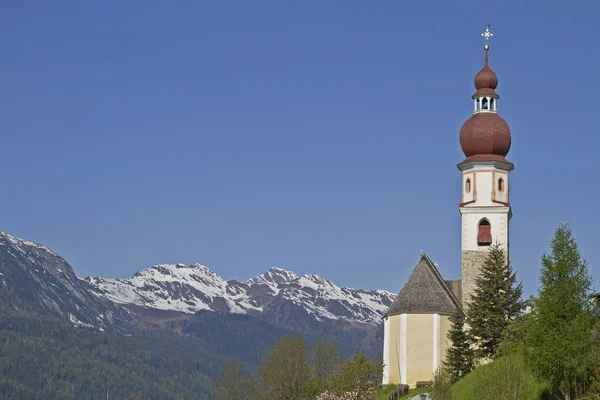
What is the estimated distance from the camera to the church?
81.9 m

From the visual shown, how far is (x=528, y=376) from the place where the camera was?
189ft

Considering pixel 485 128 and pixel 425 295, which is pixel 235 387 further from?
pixel 485 128

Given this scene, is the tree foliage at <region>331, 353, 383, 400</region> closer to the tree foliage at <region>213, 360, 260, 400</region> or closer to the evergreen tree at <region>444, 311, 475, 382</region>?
the evergreen tree at <region>444, 311, 475, 382</region>

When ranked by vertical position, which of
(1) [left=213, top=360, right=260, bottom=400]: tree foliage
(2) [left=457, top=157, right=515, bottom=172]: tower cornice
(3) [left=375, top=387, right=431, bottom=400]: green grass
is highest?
(2) [left=457, top=157, right=515, bottom=172]: tower cornice

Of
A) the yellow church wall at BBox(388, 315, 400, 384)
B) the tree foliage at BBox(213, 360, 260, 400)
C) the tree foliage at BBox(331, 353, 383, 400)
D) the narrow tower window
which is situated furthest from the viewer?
the tree foliage at BBox(213, 360, 260, 400)

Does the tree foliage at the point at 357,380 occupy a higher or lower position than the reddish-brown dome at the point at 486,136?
lower

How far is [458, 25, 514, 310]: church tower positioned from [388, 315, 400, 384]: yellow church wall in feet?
18.2

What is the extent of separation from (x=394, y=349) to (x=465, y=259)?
28.8ft

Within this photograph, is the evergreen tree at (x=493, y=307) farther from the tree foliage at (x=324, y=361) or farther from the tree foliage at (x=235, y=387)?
the tree foliage at (x=235, y=387)

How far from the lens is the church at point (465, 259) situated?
269 ft

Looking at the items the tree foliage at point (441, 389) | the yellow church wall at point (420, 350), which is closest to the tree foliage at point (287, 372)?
the yellow church wall at point (420, 350)

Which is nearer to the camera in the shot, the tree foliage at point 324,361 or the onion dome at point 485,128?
the onion dome at point 485,128

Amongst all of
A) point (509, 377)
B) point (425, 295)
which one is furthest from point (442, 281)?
point (509, 377)

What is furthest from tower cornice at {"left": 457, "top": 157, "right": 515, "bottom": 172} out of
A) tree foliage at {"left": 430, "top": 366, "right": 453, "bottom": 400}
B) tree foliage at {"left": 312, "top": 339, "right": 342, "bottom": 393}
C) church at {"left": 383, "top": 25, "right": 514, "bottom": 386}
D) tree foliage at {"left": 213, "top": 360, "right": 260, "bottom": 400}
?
tree foliage at {"left": 213, "top": 360, "right": 260, "bottom": 400}
